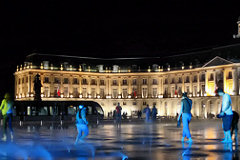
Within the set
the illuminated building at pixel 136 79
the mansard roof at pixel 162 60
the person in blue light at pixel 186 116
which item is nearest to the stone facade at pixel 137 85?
the illuminated building at pixel 136 79

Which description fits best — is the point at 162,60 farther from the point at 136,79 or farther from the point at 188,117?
the point at 188,117

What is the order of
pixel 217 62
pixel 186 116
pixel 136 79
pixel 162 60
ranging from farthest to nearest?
pixel 136 79
pixel 162 60
pixel 217 62
pixel 186 116

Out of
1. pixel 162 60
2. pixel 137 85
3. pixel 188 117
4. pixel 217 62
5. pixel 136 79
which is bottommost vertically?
pixel 188 117

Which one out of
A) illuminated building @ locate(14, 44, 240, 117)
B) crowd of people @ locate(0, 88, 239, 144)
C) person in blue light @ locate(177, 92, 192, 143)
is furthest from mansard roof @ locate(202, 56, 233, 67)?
crowd of people @ locate(0, 88, 239, 144)

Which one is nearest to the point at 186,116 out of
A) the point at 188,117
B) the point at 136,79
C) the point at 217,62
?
the point at 188,117

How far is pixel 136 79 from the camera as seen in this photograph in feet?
353

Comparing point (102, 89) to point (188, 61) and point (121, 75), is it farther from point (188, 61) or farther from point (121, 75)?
point (188, 61)

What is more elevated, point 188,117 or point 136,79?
point 136,79

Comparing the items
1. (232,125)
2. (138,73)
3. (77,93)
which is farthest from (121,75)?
(232,125)

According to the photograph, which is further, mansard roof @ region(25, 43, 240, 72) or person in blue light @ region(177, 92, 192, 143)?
mansard roof @ region(25, 43, 240, 72)

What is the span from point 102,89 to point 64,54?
43.0 ft

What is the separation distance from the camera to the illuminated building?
93.1 meters

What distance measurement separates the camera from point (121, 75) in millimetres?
107562

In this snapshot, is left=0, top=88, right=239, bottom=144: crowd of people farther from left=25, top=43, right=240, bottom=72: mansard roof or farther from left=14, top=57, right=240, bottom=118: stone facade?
left=25, top=43, right=240, bottom=72: mansard roof
